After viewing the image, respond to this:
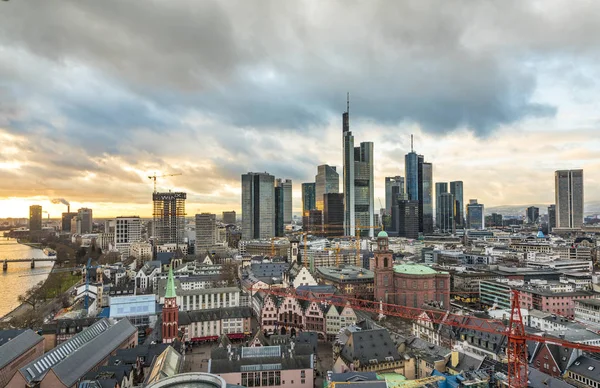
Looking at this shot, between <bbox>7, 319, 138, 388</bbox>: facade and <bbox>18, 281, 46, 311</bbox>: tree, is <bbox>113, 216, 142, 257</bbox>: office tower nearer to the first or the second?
<bbox>18, 281, 46, 311</bbox>: tree

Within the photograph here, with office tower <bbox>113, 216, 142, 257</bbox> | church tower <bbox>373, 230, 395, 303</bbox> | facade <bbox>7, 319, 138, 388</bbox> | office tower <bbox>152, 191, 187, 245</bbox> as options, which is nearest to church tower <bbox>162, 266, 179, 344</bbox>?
facade <bbox>7, 319, 138, 388</bbox>

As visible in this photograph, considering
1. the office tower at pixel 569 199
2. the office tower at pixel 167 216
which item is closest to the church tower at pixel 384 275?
the office tower at pixel 167 216

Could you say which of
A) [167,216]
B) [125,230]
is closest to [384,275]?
[125,230]

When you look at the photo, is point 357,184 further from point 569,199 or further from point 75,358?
point 75,358

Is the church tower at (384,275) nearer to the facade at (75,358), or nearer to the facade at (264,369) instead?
the facade at (264,369)

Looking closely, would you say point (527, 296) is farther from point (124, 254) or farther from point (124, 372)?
point (124, 254)

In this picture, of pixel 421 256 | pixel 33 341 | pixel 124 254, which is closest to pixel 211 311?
pixel 33 341

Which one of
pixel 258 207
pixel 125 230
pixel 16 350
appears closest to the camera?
pixel 16 350
